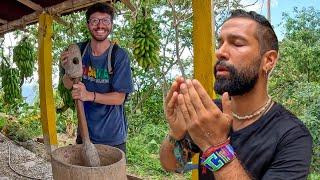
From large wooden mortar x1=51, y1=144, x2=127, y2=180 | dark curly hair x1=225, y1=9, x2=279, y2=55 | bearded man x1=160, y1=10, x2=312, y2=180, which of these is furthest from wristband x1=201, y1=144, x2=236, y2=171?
large wooden mortar x1=51, y1=144, x2=127, y2=180

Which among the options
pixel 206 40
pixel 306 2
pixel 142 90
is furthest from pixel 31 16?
pixel 306 2

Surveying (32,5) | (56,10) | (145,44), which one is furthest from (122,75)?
(32,5)

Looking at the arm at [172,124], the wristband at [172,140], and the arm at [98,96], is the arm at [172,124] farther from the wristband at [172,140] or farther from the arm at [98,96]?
the arm at [98,96]

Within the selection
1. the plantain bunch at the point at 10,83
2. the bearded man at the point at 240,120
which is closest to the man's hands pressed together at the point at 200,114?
the bearded man at the point at 240,120

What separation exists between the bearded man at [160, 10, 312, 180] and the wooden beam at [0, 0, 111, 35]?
8.58 feet

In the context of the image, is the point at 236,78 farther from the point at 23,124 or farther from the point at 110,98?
the point at 23,124

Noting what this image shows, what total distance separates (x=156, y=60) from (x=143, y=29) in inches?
9.8

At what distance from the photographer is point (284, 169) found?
3.81ft

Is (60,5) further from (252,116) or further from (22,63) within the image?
(252,116)

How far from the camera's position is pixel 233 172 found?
1104 millimetres

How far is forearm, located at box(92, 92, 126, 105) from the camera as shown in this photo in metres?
2.70

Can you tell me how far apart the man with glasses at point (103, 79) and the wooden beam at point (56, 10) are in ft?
3.19

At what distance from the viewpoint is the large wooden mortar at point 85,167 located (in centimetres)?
231

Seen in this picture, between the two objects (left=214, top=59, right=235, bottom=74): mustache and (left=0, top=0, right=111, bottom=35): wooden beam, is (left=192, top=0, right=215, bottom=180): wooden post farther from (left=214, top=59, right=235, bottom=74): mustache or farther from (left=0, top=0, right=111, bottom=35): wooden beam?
(left=0, top=0, right=111, bottom=35): wooden beam
